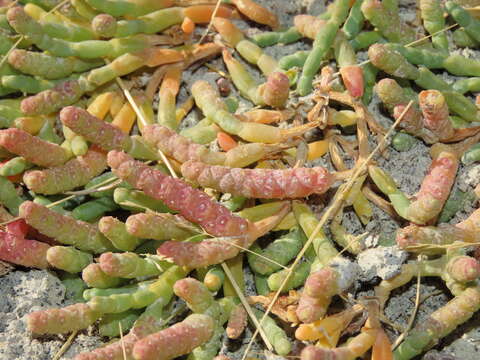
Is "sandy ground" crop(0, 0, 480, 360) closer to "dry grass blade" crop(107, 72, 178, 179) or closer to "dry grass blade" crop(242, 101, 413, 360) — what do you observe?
"dry grass blade" crop(242, 101, 413, 360)

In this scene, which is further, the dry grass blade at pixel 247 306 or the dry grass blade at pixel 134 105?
the dry grass blade at pixel 134 105

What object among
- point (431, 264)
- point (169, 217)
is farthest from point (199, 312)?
point (431, 264)

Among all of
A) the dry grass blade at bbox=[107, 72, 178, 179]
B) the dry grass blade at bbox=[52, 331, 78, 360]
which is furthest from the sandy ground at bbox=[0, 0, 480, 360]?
the dry grass blade at bbox=[107, 72, 178, 179]

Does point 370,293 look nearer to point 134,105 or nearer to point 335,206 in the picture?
point 335,206

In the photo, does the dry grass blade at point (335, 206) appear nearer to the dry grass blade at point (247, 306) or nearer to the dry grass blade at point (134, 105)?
the dry grass blade at point (247, 306)

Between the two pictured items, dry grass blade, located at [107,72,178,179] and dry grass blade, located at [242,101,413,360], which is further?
dry grass blade, located at [107,72,178,179]

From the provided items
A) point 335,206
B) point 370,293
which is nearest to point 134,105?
point 335,206

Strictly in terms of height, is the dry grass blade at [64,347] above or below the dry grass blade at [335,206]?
below

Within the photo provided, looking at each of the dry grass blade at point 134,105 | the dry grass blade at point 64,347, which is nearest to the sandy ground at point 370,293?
the dry grass blade at point 64,347

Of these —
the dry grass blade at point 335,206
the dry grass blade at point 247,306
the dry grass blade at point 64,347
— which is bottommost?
the dry grass blade at point 64,347
